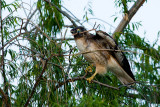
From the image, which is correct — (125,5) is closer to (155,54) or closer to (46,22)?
(155,54)

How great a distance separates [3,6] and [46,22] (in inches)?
24.4

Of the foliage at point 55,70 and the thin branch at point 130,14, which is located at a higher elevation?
the thin branch at point 130,14

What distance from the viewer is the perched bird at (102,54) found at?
3986 mm

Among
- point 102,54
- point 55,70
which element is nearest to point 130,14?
point 102,54

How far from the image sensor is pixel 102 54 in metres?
4.25

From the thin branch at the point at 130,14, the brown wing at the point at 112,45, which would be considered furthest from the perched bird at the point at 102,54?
the thin branch at the point at 130,14

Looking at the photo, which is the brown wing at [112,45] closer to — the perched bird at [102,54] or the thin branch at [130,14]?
the perched bird at [102,54]

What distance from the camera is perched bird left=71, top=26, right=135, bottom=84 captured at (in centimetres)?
399

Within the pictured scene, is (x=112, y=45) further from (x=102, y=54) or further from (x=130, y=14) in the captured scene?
(x=130, y=14)

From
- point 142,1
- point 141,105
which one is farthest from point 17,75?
point 142,1

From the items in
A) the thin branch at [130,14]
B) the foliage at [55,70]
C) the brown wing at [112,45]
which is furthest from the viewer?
the thin branch at [130,14]

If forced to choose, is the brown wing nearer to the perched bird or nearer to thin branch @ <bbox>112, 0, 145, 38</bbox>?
the perched bird

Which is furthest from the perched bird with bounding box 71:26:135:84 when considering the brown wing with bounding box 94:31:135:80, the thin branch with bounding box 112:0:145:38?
the thin branch with bounding box 112:0:145:38

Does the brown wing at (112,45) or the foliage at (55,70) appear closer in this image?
the foliage at (55,70)
